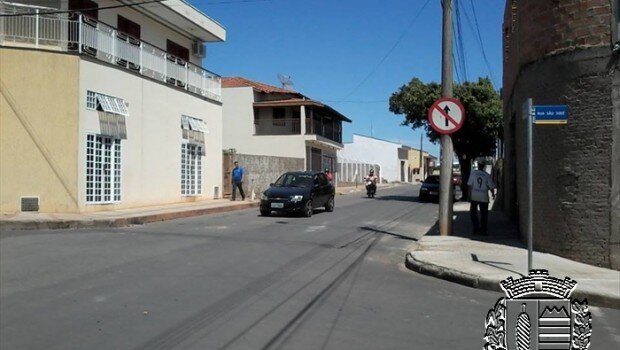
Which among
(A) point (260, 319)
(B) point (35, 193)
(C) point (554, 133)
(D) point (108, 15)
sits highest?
(D) point (108, 15)

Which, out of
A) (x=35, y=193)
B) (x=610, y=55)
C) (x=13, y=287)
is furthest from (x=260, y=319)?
(x=35, y=193)

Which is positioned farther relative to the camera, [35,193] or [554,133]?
[35,193]

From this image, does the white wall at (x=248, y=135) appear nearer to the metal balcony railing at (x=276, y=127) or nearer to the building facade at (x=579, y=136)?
the metal balcony railing at (x=276, y=127)

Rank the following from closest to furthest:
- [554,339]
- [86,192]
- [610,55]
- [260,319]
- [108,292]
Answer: [554,339] → [260,319] → [108,292] → [610,55] → [86,192]

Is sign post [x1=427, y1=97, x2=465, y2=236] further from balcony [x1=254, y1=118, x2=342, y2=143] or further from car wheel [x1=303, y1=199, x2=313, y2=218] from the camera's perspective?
balcony [x1=254, y1=118, x2=342, y2=143]

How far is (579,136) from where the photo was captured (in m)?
9.98

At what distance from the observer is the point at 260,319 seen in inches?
253

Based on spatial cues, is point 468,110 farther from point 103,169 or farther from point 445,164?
point 103,169

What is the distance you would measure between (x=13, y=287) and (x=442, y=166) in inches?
371

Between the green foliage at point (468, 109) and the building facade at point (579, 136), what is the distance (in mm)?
19938

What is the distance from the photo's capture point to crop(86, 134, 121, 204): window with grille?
61.0ft

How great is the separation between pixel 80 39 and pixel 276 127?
29496 millimetres

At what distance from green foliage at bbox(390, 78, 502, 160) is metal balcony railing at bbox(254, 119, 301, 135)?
47.4 feet

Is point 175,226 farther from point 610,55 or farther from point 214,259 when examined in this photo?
point 610,55
